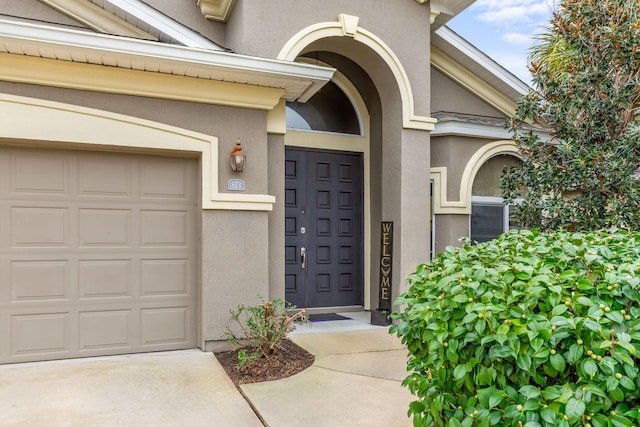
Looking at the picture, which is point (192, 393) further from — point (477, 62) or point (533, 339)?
point (477, 62)

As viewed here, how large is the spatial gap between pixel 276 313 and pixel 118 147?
266cm

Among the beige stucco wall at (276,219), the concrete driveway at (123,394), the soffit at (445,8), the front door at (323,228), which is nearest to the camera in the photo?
the concrete driveway at (123,394)

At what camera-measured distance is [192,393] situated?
421 centimetres

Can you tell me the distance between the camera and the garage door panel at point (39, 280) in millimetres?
5020

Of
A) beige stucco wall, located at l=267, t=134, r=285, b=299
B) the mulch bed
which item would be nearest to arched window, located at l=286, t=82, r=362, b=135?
beige stucco wall, located at l=267, t=134, r=285, b=299

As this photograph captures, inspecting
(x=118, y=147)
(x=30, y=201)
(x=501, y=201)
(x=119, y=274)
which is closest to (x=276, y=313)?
(x=119, y=274)

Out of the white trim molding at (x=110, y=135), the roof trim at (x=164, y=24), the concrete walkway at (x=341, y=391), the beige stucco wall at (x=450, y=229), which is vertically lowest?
the concrete walkway at (x=341, y=391)

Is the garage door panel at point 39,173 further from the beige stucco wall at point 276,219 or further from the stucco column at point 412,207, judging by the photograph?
the stucco column at point 412,207

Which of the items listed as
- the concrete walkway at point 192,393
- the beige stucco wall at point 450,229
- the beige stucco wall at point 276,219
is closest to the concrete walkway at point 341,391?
the concrete walkway at point 192,393

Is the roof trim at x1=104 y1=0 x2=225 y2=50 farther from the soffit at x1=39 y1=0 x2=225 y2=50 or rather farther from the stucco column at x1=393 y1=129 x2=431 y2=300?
the stucco column at x1=393 y1=129 x2=431 y2=300

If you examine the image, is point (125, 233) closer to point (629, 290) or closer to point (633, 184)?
point (629, 290)

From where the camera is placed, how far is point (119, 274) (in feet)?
17.7

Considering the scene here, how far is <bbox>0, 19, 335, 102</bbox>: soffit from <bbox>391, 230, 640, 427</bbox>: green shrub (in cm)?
351

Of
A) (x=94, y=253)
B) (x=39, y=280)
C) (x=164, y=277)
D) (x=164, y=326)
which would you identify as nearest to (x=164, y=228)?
(x=164, y=277)
